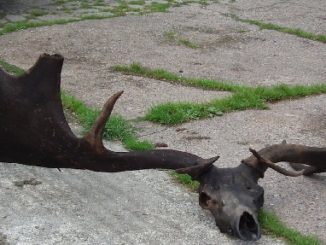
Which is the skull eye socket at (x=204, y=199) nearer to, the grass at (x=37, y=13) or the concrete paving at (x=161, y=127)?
the concrete paving at (x=161, y=127)

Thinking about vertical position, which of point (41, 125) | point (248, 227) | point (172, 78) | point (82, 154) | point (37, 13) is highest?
point (41, 125)

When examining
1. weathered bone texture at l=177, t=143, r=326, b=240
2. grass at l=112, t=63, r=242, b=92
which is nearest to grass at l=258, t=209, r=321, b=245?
weathered bone texture at l=177, t=143, r=326, b=240

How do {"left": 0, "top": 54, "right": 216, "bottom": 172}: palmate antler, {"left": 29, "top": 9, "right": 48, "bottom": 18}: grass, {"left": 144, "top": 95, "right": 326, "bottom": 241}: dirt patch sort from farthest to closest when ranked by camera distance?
{"left": 29, "top": 9, "right": 48, "bottom": 18}: grass
{"left": 144, "top": 95, "right": 326, "bottom": 241}: dirt patch
{"left": 0, "top": 54, "right": 216, "bottom": 172}: palmate antler

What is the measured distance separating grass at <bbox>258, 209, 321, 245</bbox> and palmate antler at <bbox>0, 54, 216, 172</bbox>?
112 centimetres

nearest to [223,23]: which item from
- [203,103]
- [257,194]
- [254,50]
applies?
[254,50]

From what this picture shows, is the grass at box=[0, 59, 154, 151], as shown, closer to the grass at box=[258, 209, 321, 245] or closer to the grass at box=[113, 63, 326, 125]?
the grass at box=[113, 63, 326, 125]

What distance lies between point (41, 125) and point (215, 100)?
125 inches

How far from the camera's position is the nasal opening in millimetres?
3627

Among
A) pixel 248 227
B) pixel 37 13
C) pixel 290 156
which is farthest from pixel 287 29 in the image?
pixel 248 227

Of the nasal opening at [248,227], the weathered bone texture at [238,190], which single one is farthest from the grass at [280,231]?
the nasal opening at [248,227]

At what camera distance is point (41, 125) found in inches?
126

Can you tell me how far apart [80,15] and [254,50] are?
283 cm

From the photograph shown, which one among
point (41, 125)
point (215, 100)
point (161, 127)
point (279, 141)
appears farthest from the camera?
point (215, 100)

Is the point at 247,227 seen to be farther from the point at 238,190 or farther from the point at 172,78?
the point at 172,78
